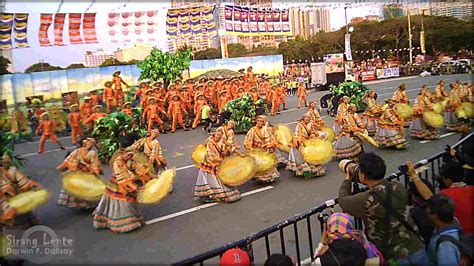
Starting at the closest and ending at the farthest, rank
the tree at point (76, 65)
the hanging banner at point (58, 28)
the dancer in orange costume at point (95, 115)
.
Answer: the dancer in orange costume at point (95, 115), the hanging banner at point (58, 28), the tree at point (76, 65)

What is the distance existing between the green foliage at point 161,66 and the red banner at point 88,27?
7.79 ft

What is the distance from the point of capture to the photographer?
9.09 feet

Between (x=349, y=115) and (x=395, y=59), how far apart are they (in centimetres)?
3669

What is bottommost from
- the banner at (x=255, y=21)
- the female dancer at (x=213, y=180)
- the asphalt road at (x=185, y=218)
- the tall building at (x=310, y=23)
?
the asphalt road at (x=185, y=218)

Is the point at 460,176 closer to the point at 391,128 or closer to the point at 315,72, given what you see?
the point at 391,128

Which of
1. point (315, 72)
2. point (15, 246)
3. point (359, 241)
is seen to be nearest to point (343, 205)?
point (359, 241)

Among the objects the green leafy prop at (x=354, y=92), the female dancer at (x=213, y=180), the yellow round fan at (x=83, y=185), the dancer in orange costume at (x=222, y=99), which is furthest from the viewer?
the dancer in orange costume at (x=222, y=99)

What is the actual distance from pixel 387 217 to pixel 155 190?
3.91 meters

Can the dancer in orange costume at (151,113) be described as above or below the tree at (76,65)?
below

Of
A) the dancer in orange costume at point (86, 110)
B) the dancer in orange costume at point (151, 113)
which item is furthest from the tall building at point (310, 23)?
the dancer in orange costume at point (86, 110)

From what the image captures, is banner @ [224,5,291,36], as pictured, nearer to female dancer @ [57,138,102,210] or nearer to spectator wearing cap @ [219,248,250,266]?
female dancer @ [57,138,102,210]

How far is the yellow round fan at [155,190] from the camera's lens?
5902 millimetres

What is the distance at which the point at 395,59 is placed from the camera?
42.2 meters

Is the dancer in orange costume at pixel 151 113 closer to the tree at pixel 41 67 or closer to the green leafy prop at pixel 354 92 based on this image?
the tree at pixel 41 67
